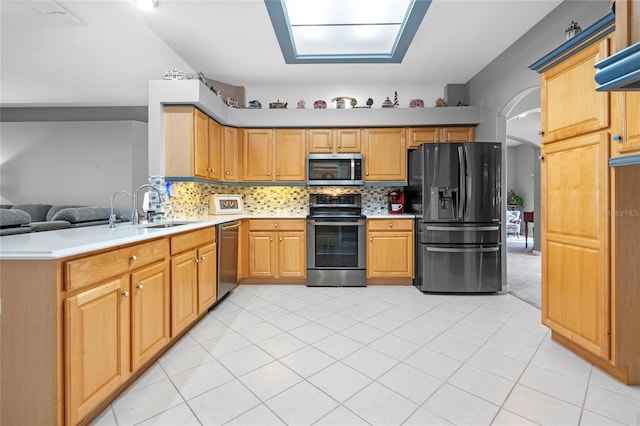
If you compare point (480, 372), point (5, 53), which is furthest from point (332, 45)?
point (5, 53)

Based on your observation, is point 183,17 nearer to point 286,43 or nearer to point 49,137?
point 286,43

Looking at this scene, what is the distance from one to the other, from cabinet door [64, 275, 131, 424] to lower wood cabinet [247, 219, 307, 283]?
2209 mm

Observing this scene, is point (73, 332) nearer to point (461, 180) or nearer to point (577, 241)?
point (577, 241)

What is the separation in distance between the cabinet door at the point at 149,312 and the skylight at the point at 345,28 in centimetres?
241

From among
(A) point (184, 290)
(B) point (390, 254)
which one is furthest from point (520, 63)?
(A) point (184, 290)

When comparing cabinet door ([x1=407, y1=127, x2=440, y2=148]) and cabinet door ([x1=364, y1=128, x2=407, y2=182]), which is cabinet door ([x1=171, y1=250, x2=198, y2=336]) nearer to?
cabinet door ([x1=364, y1=128, x2=407, y2=182])

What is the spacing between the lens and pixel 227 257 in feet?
10.5

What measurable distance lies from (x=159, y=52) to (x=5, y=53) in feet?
6.65

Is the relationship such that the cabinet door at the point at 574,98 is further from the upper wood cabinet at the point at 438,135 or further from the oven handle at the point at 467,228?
the upper wood cabinet at the point at 438,135

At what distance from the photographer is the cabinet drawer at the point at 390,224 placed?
374cm

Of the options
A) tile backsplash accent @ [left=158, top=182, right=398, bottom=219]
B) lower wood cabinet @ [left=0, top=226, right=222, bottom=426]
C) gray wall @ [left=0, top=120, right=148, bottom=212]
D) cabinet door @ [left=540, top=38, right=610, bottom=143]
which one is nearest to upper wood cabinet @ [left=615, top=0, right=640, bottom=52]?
cabinet door @ [left=540, top=38, right=610, bottom=143]

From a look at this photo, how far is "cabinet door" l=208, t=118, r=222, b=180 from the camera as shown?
3.48 meters

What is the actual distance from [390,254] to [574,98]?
2388 mm

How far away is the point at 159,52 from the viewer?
3482 millimetres
